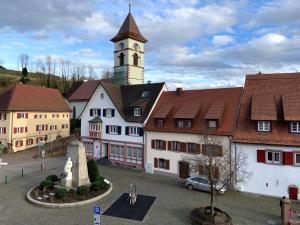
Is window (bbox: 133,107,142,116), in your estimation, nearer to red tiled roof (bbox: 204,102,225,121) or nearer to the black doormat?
red tiled roof (bbox: 204,102,225,121)

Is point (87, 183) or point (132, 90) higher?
point (132, 90)

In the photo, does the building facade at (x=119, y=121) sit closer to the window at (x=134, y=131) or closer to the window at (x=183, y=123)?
the window at (x=134, y=131)

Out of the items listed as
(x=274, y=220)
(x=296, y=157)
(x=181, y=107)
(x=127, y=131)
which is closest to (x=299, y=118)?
(x=296, y=157)

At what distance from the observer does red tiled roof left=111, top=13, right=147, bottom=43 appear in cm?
5600

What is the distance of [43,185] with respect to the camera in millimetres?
26625

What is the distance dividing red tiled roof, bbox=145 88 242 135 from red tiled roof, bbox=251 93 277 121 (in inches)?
91.3

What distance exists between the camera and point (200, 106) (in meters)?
34.4

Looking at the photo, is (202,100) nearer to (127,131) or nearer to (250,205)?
(127,131)

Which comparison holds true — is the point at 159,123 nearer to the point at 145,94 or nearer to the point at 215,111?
the point at 145,94

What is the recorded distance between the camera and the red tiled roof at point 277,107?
2731 cm

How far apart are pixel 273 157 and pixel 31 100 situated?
4623cm

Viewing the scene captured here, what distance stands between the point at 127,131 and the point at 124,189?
38.2ft

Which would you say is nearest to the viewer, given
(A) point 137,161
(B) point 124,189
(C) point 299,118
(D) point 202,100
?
(C) point 299,118

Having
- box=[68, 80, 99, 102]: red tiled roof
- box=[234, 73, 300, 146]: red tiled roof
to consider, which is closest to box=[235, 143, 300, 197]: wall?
box=[234, 73, 300, 146]: red tiled roof
